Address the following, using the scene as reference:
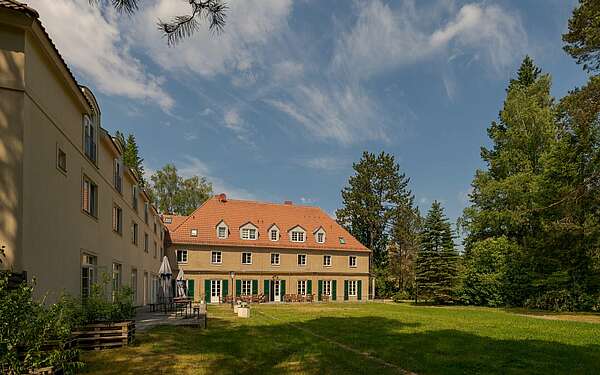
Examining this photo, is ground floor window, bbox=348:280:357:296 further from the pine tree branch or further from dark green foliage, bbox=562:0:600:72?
the pine tree branch

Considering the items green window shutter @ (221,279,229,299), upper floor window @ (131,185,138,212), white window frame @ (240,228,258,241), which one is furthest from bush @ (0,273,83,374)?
white window frame @ (240,228,258,241)

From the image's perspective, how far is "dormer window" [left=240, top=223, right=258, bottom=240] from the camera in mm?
42000

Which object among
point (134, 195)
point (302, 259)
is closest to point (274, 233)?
point (302, 259)

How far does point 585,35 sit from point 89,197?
21779mm

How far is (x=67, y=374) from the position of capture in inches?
270

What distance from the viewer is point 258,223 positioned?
143 feet

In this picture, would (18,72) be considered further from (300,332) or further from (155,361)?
(300,332)

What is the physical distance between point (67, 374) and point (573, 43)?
23335 millimetres

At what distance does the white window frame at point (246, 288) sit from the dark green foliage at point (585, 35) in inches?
1194

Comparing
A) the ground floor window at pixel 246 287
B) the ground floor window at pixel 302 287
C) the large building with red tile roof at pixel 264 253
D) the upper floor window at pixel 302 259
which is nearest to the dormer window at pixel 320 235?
the large building with red tile roof at pixel 264 253

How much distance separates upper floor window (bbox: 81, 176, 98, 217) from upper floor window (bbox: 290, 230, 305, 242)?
28178 millimetres

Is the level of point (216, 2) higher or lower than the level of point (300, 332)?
higher

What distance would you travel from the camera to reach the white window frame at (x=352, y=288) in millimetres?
44812

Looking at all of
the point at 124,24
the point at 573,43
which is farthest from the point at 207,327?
the point at 573,43
